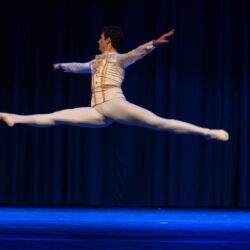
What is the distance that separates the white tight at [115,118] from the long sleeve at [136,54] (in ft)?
1.04

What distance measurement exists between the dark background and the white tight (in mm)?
3035

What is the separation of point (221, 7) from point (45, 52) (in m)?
2.34

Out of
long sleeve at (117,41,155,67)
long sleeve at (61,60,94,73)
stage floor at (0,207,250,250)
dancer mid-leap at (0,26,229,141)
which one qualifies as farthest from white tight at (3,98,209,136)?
stage floor at (0,207,250,250)

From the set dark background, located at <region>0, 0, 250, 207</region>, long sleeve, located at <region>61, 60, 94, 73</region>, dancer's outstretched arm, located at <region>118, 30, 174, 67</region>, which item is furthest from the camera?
dark background, located at <region>0, 0, 250, 207</region>

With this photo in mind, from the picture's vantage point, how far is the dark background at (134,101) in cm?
775

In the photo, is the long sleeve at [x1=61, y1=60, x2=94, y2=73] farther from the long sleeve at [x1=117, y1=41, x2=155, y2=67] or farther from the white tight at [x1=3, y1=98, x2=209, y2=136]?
the white tight at [x1=3, y1=98, x2=209, y2=136]

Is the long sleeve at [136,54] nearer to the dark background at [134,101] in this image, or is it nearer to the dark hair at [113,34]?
the dark hair at [113,34]

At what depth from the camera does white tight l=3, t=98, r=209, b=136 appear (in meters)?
4.69

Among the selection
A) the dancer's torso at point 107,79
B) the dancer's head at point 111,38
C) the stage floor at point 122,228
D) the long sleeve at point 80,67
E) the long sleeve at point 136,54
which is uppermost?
the dancer's head at point 111,38

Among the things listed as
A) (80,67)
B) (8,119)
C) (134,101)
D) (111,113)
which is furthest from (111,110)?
(134,101)

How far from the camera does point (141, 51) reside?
4738 millimetres

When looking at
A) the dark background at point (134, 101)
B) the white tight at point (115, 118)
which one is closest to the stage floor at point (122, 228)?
the dark background at point (134, 101)

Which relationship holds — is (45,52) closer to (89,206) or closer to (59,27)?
(59,27)

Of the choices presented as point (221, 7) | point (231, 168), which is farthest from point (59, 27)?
point (231, 168)
